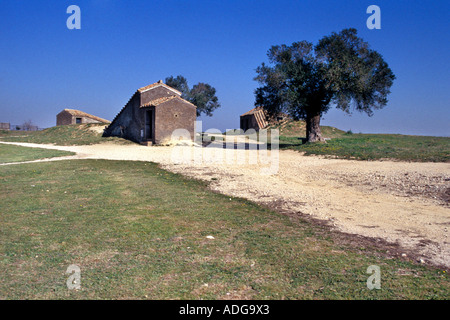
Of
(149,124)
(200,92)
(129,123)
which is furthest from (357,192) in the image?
(200,92)

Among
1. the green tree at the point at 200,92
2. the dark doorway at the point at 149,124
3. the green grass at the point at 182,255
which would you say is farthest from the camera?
the green tree at the point at 200,92

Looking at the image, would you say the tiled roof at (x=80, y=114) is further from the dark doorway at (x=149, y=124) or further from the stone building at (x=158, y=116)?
the dark doorway at (x=149, y=124)

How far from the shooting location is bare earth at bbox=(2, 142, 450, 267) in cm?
655

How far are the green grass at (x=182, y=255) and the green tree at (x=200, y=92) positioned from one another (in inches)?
1946

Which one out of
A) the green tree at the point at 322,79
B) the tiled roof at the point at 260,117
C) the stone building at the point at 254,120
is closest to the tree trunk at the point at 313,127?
the green tree at the point at 322,79

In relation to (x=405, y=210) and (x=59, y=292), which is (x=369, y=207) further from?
(x=59, y=292)

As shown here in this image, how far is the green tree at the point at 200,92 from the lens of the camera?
57.4 metres

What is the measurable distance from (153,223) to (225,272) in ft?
9.14

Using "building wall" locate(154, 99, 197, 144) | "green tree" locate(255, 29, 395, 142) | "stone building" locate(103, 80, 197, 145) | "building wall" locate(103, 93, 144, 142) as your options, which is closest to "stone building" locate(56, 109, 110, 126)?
"building wall" locate(103, 93, 144, 142)

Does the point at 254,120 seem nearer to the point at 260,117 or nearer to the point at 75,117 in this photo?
the point at 260,117

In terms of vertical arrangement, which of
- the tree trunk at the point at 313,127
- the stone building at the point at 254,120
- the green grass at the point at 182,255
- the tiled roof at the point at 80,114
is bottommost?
the green grass at the point at 182,255

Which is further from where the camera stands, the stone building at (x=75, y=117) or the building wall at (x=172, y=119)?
the stone building at (x=75, y=117)
